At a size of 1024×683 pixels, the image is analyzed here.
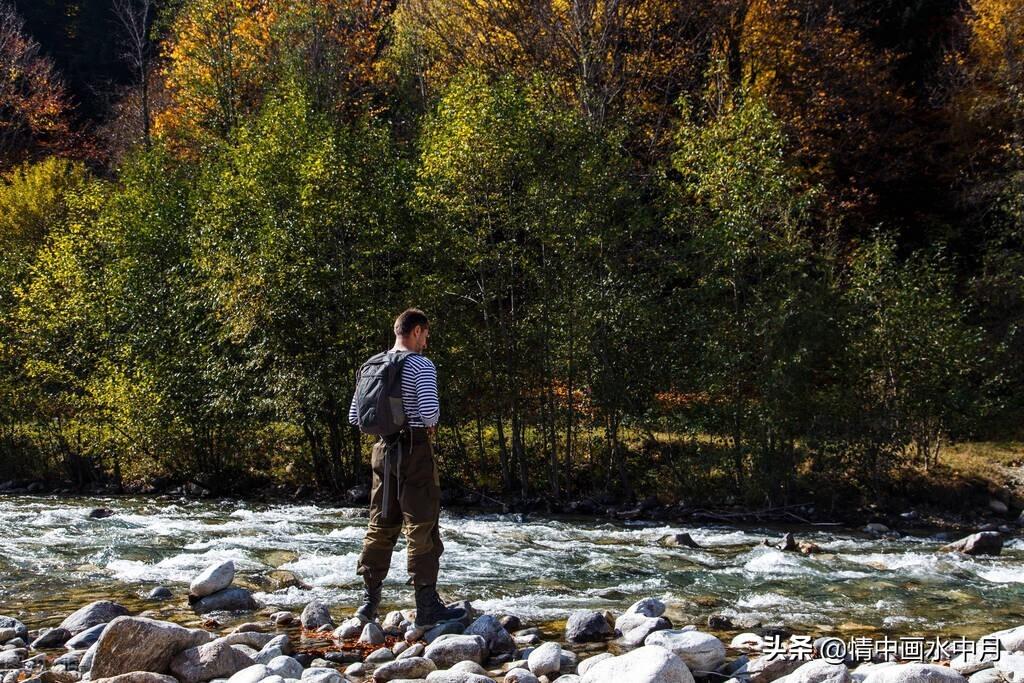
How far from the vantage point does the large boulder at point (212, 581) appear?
8.70m

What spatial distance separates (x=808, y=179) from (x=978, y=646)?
2330 centimetres

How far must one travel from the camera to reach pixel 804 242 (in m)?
18.1

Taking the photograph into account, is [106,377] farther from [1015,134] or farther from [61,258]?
[1015,134]

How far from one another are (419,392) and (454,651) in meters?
1.91

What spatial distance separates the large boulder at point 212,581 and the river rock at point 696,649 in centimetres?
406

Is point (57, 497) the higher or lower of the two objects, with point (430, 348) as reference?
lower

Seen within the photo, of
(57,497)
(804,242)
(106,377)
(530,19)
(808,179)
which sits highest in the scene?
(530,19)

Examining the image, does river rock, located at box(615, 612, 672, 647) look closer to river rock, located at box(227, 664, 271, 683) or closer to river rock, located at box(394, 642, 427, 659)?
river rock, located at box(394, 642, 427, 659)

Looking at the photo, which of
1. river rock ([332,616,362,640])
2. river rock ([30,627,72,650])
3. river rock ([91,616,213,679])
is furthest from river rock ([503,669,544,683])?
river rock ([30,627,72,650])

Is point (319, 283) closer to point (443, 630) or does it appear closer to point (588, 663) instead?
point (443, 630)

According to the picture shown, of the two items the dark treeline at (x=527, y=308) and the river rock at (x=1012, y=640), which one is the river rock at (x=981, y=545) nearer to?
the dark treeline at (x=527, y=308)

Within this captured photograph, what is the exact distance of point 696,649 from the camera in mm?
6676

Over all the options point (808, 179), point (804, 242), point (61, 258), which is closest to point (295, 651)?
point (804, 242)

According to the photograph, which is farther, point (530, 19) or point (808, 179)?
point (808, 179)
